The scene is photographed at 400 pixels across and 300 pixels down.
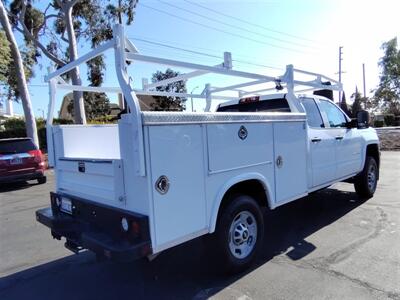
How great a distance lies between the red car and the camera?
11.2 meters

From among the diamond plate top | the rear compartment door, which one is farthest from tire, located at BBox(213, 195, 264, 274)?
the rear compartment door

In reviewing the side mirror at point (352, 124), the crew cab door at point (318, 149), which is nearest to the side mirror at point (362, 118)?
the side mirror at point (352, 124)

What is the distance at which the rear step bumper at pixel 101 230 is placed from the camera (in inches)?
129

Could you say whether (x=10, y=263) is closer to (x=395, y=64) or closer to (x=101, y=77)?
(x=101, y=77)

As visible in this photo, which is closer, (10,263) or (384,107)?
(10,263)

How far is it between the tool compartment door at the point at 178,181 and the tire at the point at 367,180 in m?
4.79

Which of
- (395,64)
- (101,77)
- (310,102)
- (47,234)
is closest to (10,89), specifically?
(101,77)

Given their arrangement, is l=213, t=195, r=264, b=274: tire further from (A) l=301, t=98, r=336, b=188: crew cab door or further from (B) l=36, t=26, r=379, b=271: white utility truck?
(A) l=301, t=98, r=336, b=188: crew cab door

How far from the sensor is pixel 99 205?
3.85 m

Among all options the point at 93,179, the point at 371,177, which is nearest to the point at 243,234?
the point at 93,179

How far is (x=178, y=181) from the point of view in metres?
3.47

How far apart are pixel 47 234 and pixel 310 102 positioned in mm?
4759

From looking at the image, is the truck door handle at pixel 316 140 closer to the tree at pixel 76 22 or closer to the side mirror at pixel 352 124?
the side mirror at pixel 352 124

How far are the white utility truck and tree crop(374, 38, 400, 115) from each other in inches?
2209
